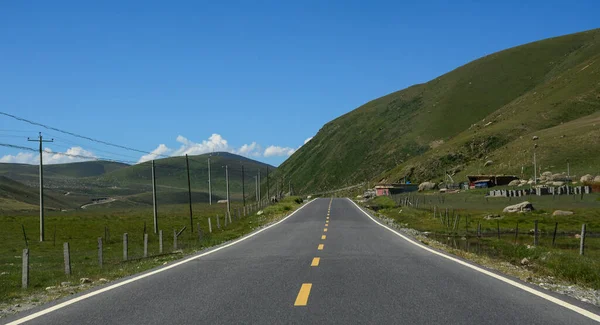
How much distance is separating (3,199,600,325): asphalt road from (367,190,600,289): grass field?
3.11m

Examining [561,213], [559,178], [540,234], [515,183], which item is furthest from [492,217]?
[515,183]

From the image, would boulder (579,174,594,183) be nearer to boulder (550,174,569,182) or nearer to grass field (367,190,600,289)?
boulder (550,174,569,182)

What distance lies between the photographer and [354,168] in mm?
173000

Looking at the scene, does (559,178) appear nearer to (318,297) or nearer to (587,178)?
(587,178)

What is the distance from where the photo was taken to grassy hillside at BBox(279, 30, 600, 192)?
103938mm

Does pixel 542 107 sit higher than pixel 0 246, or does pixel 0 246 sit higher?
pixel 542 107

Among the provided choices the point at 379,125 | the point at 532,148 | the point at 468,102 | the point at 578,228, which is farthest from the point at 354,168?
the point at 578,228

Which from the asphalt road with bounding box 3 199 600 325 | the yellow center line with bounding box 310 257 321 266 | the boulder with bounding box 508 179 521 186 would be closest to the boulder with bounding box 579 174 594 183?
the boulder with bounding box 508 179 521 186

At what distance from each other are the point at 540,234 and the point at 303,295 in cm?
2936

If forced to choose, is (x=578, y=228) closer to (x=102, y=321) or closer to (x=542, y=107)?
(x=102, y=321)

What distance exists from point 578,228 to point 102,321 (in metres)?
37.4

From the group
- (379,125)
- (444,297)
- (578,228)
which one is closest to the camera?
(444,297)

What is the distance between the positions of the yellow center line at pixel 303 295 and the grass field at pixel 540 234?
6.21 m

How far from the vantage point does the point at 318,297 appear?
9.55 m
